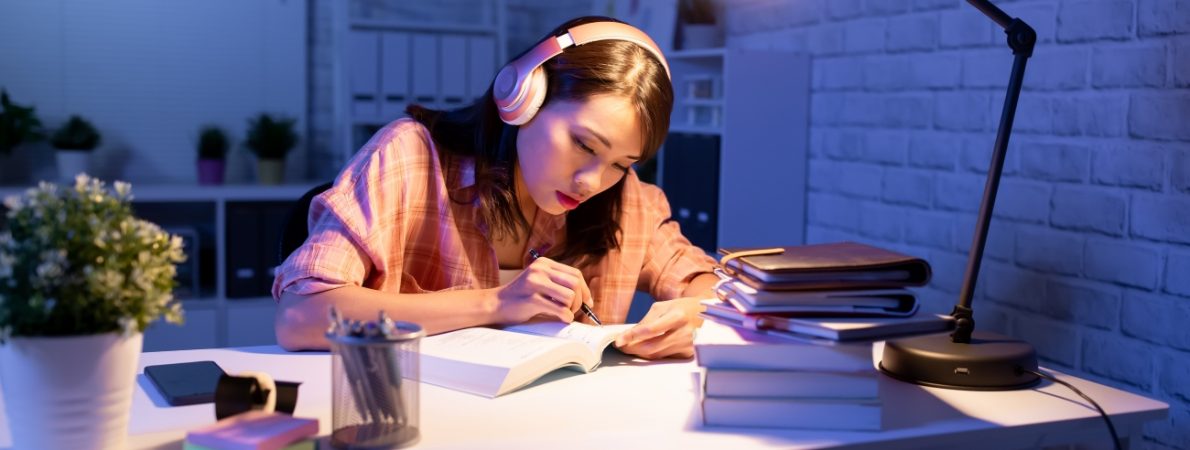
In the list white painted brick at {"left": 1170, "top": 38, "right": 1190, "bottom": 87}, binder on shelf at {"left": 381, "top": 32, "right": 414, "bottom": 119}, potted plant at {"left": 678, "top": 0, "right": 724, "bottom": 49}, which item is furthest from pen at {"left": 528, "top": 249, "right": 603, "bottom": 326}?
binder on shelf at {"left": 381, "top": 32, "right": 414, "bottom": 119}

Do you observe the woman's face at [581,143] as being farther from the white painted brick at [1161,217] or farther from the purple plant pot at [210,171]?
the purple plant pot at [210,171]

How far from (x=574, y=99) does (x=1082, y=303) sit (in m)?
0.95

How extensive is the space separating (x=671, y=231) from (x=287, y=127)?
81.1 inches

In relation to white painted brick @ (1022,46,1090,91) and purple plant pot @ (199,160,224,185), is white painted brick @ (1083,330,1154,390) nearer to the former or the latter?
white painted brick @ (1022,46,1090,91)

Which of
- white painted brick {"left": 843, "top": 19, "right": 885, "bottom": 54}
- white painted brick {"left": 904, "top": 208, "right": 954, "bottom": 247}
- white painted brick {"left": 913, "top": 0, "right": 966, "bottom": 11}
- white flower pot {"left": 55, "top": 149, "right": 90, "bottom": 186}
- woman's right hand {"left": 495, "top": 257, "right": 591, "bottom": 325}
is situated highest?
white painted brick {"left": 913, "top": 0, "right": 966, "bottom": 11}

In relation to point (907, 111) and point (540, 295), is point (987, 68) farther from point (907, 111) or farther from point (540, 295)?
point (540, 295)

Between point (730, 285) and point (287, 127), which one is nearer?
point (730, 285)

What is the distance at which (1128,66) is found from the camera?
5.50 feet

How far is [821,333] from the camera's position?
1.12 meters

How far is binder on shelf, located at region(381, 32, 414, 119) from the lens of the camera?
11.7ft

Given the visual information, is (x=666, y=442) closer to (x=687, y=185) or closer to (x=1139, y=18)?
(x=1139, y=18)

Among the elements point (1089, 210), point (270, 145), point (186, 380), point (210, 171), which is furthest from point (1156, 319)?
point (210, 171)

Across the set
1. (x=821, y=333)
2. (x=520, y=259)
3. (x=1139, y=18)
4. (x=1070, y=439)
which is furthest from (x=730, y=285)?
(x=1139, y=18)

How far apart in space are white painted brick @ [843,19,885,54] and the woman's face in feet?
3.30
